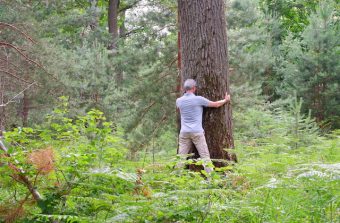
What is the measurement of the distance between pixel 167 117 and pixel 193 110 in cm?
600

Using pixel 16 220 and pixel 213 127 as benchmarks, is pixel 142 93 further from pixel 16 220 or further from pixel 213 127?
pixel 16 220

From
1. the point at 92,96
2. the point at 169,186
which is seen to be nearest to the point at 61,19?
the point at 92,96

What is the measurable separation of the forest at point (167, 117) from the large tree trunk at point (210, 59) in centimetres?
2

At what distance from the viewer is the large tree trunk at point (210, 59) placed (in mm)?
6680

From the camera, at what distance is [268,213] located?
3.32 m

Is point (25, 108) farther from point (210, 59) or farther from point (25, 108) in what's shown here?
point (210, 59)

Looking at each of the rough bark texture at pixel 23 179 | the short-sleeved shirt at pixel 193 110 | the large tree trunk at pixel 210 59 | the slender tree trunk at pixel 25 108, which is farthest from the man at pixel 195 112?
the slender tree trunk at pixel 25 108

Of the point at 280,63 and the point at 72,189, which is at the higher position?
the point at 280,63

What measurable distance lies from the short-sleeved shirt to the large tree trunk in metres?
0.13

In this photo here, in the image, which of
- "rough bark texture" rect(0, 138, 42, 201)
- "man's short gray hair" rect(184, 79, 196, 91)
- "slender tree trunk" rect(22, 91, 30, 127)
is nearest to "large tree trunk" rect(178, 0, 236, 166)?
"man's short gray hair" rect(184, 79, 196, 91)

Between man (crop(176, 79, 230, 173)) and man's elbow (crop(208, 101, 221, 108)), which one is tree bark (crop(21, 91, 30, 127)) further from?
man's elbow (crop(208, 101, 221, 108))

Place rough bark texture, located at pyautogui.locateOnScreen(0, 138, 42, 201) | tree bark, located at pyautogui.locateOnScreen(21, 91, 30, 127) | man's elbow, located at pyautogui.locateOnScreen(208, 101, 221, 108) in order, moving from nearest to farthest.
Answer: rough bark texture, located at pyautogui.locateOnScreen(0, 138, 42, 201), man's elbow, located at pyautogui.locateOnScreen(208, 101, 221, 108), tree bark, located at pyautogui.locateOnScreen(21, 91, 30, 127)

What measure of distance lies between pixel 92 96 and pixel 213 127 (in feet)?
38.1

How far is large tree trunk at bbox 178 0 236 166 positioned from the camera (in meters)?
6.68
